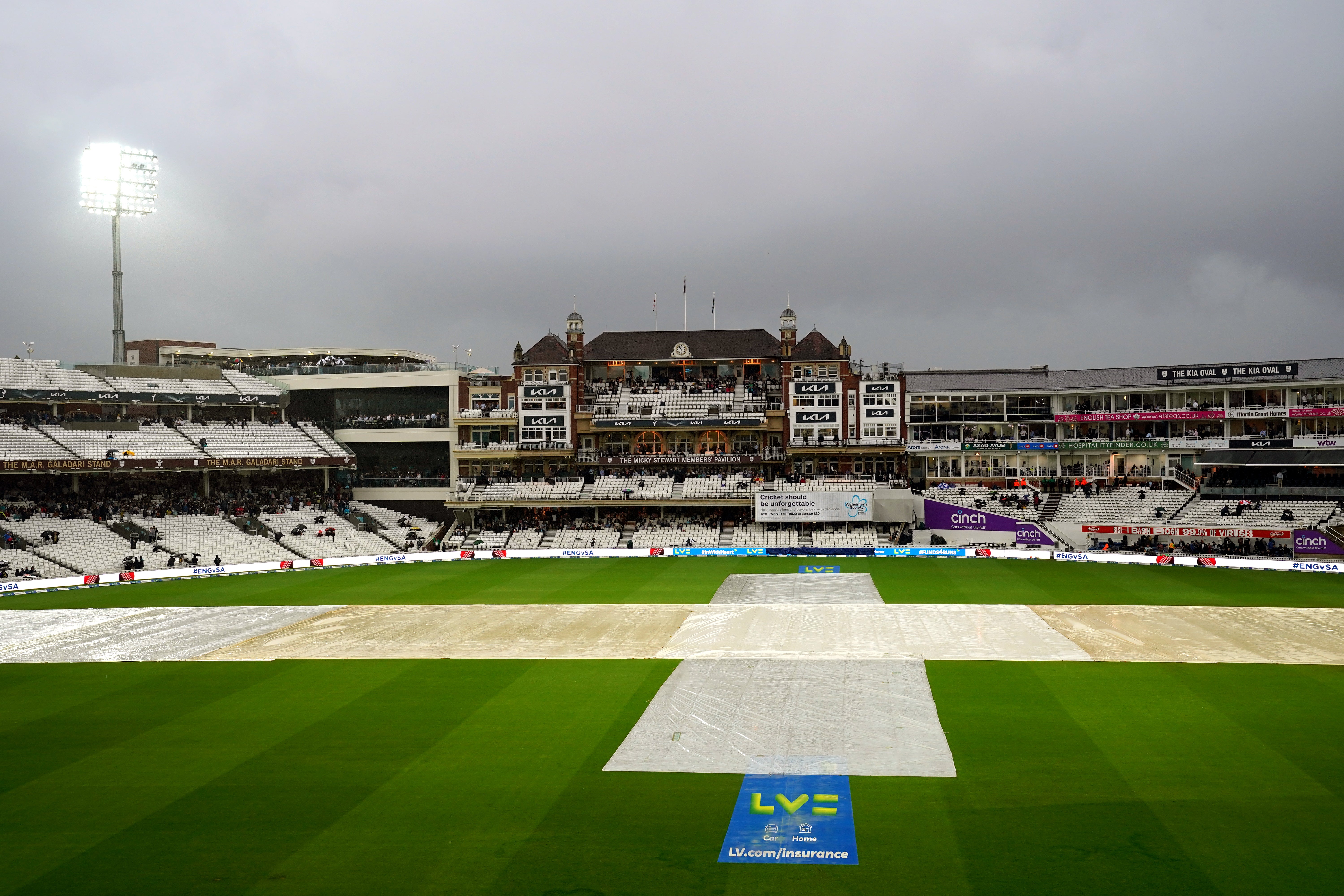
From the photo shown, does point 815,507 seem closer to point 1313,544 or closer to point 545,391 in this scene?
point 545,391

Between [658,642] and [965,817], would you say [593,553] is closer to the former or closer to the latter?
[658,642]

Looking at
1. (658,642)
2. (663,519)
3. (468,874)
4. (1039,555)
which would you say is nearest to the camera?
(468,874)

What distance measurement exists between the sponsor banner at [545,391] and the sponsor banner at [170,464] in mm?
12606

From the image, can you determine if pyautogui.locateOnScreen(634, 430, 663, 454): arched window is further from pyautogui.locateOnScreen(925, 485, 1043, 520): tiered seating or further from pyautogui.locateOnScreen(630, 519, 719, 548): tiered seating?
pyautogui.locateOnScreen(925, 485, 1043, 520): tiered seating

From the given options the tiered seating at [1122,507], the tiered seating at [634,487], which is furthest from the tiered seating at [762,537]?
the tiered seating at [1122,507]

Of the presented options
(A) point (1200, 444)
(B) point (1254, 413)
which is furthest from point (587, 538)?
(B) point (1254, 413)

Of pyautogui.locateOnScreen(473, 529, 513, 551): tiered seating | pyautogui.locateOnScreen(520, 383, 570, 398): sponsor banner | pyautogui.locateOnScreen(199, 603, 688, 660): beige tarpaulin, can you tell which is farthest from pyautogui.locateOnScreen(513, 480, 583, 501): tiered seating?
pyautogui.locateOnScreen(199, 603, 688, 660): beige tarpaulin

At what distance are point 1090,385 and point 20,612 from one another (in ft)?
194

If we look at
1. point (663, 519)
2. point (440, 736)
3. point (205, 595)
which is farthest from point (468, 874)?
point (663, 519)

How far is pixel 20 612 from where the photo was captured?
37.0 m

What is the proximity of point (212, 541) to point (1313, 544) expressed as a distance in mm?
56558

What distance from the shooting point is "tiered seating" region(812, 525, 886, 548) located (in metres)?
56.2

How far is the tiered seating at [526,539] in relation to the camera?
59156 mm

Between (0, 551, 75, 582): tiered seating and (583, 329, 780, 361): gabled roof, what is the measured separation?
111 feet
